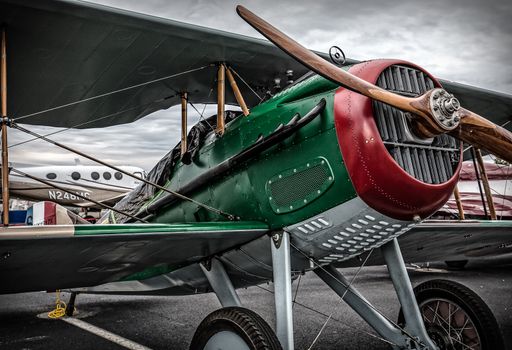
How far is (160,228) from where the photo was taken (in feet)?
8.86

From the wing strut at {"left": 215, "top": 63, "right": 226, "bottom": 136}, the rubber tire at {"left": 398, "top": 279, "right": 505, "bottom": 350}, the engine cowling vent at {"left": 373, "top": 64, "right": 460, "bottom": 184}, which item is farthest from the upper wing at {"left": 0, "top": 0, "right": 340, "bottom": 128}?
the rubber tire at {"left": 398, "top": 279, "right": 505, "bottom": 350}

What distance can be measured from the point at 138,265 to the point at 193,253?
398 mm

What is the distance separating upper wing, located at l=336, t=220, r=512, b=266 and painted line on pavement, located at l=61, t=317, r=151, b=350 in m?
2.18

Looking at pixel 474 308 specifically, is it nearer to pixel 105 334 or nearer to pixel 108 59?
pixel 108 59

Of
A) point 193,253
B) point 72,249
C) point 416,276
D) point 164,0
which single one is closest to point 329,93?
point 193,253

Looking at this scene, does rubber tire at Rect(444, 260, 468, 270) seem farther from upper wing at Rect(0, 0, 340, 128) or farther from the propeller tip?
the propeller tip

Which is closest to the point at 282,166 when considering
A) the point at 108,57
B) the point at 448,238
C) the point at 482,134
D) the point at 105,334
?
the point at 482,134

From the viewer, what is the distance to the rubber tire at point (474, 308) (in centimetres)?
318

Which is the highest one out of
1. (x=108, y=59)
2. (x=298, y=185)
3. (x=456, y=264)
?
(x=108, y=59)

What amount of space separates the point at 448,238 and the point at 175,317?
3279mm

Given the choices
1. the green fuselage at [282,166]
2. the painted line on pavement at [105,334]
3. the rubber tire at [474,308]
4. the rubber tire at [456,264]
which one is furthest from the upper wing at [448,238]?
the rubber tire at [456,264]

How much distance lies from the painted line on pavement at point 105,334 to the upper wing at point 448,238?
218 centimetres

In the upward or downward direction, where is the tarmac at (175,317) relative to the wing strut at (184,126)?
downward

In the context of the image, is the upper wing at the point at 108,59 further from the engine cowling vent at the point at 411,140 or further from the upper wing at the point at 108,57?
the engine cowling vent at the point at 411,140
